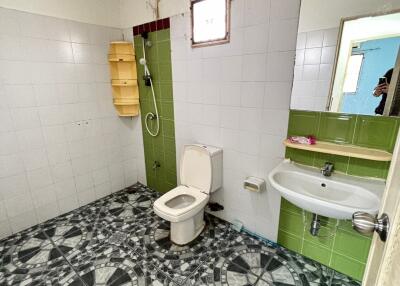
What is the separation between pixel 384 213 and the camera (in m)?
0.53

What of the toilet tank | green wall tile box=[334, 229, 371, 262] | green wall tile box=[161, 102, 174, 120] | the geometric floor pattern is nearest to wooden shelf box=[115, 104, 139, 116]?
green wall tile box=[161, 102, 174, 120]

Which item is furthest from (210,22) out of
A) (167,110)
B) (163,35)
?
(167,110)

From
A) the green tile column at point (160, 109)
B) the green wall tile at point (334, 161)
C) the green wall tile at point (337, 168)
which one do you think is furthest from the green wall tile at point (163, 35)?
the green wall tile at point (334, 161)

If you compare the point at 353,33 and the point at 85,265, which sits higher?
the point at 353,33

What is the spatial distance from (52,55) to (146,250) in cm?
200

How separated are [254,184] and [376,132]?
0.87 m

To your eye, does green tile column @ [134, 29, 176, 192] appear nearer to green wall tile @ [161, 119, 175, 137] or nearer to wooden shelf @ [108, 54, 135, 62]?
green wall tile @ [161, 119, 175, 137]

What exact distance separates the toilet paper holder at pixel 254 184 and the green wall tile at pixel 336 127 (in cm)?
57

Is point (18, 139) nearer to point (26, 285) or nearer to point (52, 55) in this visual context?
point (52, 55)

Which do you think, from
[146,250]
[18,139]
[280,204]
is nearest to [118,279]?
[146,250]

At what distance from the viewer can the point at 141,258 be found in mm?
1769

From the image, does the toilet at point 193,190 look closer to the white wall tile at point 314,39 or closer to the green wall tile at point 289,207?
the green wall tile at point 289,207

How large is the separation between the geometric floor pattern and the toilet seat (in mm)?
352

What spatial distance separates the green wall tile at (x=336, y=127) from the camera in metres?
1.36
